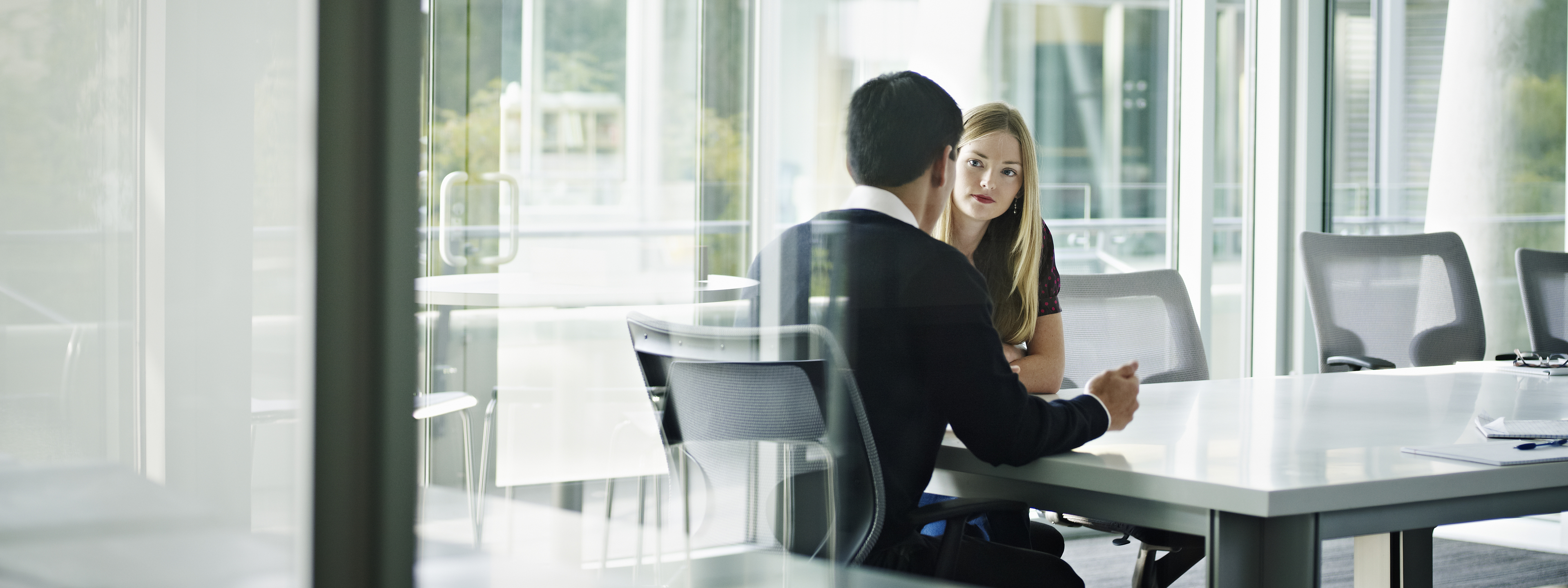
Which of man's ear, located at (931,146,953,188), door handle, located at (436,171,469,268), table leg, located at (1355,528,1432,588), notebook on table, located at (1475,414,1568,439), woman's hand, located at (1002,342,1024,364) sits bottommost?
table leg, located at (1355,528,1432,588)

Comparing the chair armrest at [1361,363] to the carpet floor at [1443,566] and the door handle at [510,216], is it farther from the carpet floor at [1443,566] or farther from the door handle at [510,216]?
the door handle at [510,216]

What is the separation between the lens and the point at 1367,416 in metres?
1.90

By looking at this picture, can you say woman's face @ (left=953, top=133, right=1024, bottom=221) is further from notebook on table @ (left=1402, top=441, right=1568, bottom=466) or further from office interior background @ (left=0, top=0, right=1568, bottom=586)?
notebook on table @ (left=1402, top=441, right=1568, bottom=466)

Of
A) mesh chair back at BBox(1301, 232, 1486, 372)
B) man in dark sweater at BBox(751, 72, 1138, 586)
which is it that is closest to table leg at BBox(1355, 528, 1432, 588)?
man in dark sweater at BBox(751, 72, 1138, 586)

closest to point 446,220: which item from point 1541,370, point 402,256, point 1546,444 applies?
point 402,256

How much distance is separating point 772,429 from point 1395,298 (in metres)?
2.44

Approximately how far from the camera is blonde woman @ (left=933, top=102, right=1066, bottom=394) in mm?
2037

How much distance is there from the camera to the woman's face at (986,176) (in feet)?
6.68

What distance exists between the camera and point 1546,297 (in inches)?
135

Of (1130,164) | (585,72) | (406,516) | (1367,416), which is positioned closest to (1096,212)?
(1130,164)

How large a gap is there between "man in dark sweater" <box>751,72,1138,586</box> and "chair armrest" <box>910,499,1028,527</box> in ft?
0.07

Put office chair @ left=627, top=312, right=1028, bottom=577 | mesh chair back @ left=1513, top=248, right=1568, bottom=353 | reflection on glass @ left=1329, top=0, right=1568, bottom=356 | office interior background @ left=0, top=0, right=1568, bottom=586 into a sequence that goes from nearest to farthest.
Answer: office interior background @ left=0, top=0, right=1568, bottom=586
office chair @ left=627, top=312, right=1028, bottom=577
mesh chair back @ left=1513, top=248, right=1568, bottom=353
reflection on glass @ left=1329, top=0, right=1568, bottom=356

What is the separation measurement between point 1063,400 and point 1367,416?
675mm

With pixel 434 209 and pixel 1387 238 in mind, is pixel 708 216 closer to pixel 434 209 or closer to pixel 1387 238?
pixel 434 209
